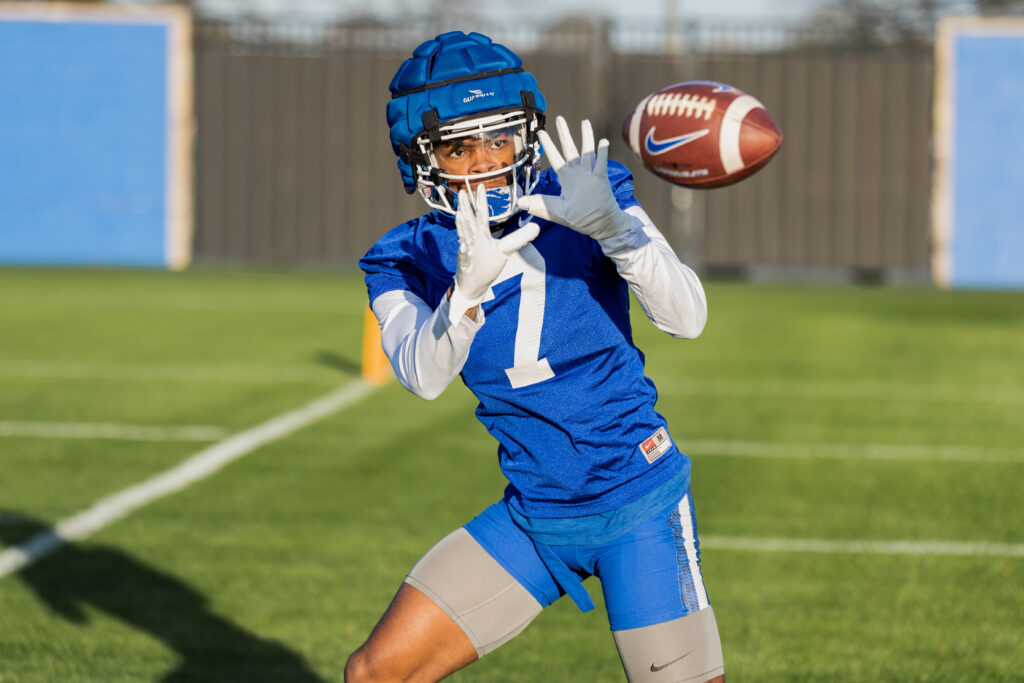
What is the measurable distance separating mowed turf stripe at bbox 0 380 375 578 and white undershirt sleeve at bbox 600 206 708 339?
388cm

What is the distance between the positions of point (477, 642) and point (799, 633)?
2.35 metres

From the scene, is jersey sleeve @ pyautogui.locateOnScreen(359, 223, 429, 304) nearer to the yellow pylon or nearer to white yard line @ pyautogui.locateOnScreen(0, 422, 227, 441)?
white yard line @ pyautogui.locateOnScreen(0, 422, 227, 441)

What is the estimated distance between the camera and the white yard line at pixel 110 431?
8641mm

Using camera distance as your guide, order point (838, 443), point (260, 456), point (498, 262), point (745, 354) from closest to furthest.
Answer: point (498, 262)
point (260, 456)
point (838, 443)
point (745, 354)

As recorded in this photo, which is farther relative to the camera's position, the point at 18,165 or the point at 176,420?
the point at 18,165

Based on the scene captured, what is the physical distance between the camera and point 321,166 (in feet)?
66.8

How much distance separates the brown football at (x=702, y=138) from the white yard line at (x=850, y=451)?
4413 millimetres

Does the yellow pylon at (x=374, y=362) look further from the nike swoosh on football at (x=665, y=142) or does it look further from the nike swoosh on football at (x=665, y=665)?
the nike swoosh on football at (x=665, y=665)

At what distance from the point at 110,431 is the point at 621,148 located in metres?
13.1

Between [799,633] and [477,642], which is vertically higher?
[477,642]

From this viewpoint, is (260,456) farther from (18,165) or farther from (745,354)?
(18,165)

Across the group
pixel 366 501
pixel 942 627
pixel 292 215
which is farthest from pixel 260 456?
pixel 292 215

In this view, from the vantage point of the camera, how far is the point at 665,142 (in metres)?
4.06

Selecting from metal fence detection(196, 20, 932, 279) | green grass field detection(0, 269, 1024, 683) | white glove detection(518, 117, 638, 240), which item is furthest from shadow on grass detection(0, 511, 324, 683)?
metal fence detection(196, 20, 932, 279)
